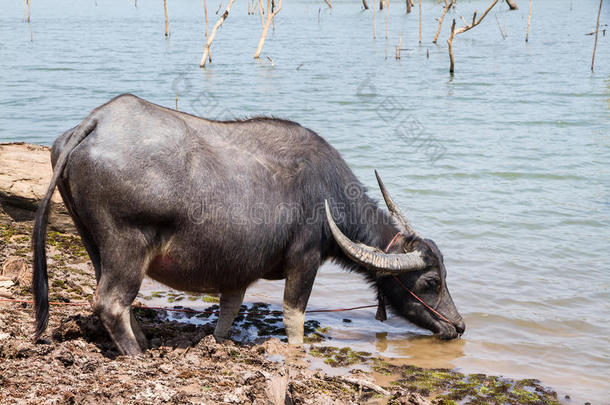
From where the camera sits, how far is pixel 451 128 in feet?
39.0

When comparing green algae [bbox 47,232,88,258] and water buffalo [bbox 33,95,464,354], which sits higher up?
water buffalo [bbox 33,95,464,354]

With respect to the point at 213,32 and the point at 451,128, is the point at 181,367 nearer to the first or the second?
the point at 451,128

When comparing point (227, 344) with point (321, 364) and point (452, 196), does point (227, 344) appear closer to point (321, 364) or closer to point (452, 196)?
point (321, 364)

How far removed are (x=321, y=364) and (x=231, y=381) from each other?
104 cm

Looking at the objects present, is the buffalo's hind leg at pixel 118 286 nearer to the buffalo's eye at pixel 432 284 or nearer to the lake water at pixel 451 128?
the lake water at pixel 451 128

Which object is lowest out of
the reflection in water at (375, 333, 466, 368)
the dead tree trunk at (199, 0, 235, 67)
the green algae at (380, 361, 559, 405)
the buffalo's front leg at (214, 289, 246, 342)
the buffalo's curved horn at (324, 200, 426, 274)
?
the reflection in water at (375, 333, 466, 368)

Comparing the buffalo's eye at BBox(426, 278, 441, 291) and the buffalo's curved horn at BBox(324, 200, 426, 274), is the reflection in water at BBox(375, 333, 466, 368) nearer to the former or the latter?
the buffalo's eye at BBox(426, 278, 441, 291)

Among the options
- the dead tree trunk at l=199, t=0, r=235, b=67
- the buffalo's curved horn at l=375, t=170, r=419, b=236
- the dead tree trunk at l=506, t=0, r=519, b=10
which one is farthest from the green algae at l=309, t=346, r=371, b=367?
the dead tree trunk at l=506, t=0, r=519, b=10

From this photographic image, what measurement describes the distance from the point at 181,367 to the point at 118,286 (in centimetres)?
54

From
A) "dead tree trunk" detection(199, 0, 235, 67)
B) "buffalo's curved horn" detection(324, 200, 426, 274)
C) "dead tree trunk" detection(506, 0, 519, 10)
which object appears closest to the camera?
"buffalo's curved horn" detection(324, 200, 426, 274)

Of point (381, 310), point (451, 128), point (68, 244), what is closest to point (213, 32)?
point (451, 128)

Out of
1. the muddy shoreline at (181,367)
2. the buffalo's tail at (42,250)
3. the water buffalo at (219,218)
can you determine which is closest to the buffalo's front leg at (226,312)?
the water buffalo at (219,218)

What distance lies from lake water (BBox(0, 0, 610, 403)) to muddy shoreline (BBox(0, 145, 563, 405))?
427 mm

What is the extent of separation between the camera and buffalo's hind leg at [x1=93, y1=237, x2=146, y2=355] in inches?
138
